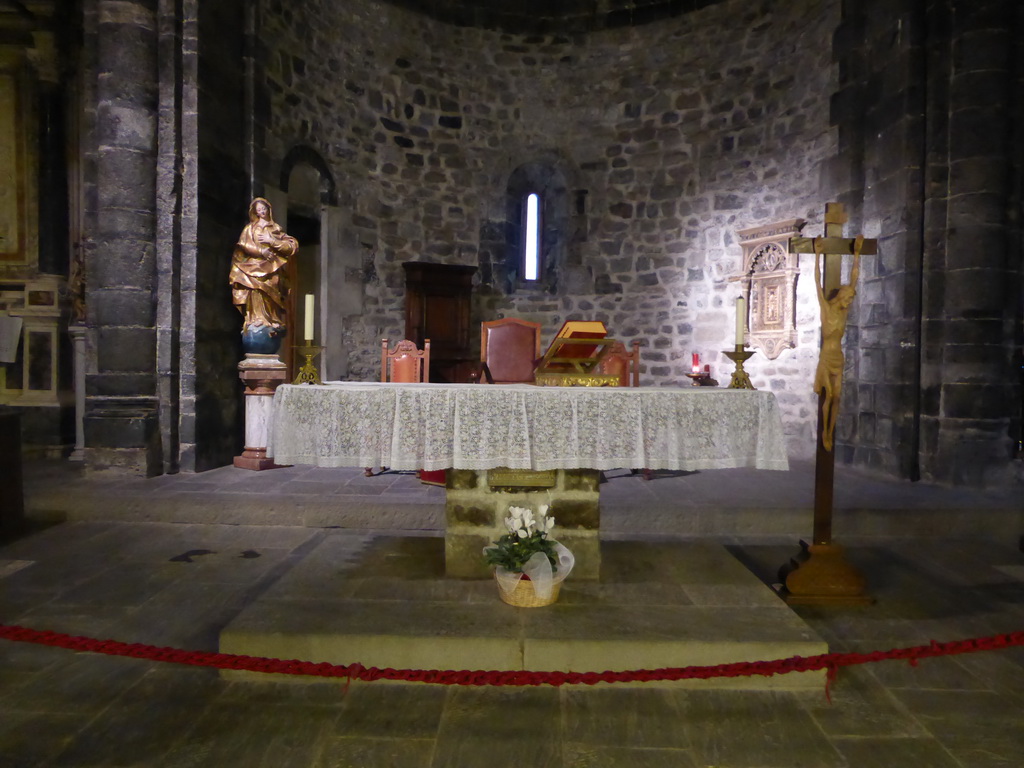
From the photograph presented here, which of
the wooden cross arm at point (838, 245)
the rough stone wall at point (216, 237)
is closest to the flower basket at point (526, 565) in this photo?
the wooden cross arm at point (838, 245)

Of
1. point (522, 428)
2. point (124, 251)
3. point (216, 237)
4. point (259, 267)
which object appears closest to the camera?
point (522, 428)

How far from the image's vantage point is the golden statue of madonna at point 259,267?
621 cm

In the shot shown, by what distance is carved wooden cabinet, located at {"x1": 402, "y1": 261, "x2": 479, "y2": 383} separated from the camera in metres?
8.74

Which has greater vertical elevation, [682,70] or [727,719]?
[682,70]

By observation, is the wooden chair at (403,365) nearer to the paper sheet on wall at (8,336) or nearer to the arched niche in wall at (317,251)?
the arched niche in wall at (317,251)

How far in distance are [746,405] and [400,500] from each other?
9.26 ft

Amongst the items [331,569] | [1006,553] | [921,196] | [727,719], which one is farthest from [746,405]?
[921,196]

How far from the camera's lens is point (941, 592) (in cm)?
370

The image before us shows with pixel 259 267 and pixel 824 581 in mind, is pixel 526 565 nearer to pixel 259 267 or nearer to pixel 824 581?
pixel 824 581

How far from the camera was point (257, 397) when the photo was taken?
6324 mm

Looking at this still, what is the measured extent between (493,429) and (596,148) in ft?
24.6

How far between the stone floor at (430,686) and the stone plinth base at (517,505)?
0.85 m

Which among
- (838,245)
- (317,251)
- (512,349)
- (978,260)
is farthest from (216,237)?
(978,260)

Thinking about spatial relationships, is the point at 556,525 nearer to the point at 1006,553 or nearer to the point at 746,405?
the point at 746,405
